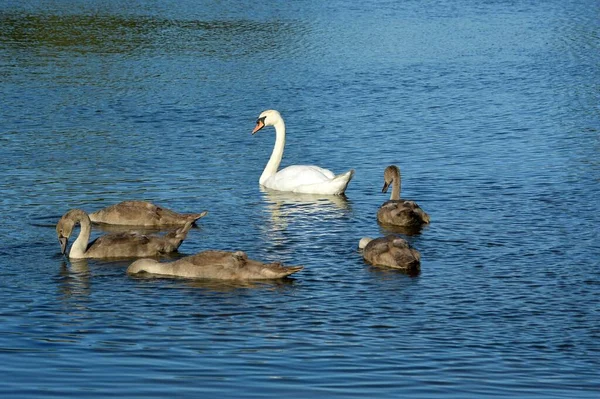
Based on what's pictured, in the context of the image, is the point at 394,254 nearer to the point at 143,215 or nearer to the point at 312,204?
the point at 143,215

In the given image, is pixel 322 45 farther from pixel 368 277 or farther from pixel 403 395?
pixel 403 395

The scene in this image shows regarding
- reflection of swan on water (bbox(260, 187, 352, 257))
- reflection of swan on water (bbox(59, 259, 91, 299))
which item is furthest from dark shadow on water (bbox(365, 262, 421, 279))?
reflection of swan on water (bbox(59, 259, 91, 299))

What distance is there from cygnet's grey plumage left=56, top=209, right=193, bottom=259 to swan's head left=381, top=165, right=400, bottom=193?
395 cm

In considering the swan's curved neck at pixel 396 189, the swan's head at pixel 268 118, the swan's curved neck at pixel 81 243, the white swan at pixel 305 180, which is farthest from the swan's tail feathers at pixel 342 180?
the swan's curved neck at pixel 81 243

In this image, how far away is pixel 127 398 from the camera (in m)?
9.81

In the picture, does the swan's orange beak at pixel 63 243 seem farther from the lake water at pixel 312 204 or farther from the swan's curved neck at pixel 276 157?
the swan's curved neck at pixel 276 157

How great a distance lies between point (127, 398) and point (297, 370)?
5.14 ft

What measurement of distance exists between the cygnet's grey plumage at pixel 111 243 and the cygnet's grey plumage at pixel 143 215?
1473 mm

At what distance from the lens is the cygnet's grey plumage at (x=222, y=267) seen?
542 inches

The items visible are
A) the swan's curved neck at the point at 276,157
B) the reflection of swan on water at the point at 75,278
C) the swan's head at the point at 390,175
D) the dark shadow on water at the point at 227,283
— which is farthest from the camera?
the swan's curved neck at the point at 276,157

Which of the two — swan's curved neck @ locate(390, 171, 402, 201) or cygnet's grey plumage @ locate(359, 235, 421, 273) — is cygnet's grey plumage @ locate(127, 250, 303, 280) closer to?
cygnet's grey plumage @ locate(359, 235, 421, 273)

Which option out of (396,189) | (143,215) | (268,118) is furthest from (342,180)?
(268,118)

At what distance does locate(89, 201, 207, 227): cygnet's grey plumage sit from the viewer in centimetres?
1681

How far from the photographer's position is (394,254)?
14.2 metres
